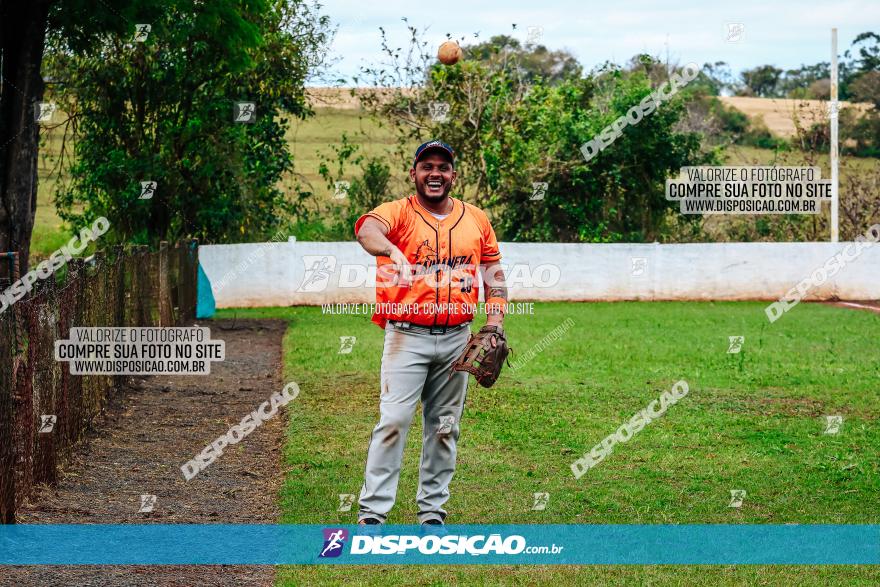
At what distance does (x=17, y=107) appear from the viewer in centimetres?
1725

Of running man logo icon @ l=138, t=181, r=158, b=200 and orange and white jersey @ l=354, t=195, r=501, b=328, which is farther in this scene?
running man logo icon @ l=138, t=181, r=158, b=200

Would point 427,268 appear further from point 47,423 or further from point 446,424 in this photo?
point 47,423

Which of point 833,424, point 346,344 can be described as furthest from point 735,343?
point 833,424

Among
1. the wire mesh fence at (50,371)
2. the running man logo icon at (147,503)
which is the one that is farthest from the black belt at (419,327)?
the wire mesh fence at (50,371)

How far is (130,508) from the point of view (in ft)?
28.0

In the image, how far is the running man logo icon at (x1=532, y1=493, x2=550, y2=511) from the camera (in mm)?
8259

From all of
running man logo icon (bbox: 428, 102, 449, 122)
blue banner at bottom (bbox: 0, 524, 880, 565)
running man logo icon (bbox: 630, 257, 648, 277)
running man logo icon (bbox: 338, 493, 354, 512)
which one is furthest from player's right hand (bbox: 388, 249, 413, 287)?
running man logo icon (bbox: 428, 102, 449, 122)

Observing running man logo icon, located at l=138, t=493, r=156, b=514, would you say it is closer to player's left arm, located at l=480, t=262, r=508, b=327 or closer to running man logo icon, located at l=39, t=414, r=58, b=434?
running man logo icon, located at l=39, t=414, r=58, b=434

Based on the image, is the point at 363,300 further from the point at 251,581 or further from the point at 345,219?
the point at 251,581

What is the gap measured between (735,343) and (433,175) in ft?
41.9

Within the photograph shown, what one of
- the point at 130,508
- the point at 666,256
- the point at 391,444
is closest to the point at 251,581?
the point at 391,444

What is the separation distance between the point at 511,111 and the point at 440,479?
2633 cm

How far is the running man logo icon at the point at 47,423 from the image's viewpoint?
898 cm

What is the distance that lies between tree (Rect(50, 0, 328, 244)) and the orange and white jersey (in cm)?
1790
